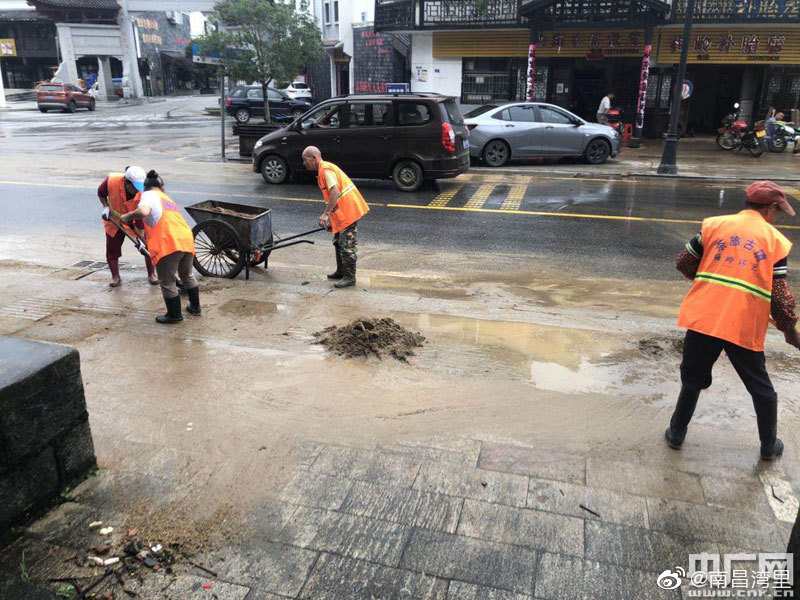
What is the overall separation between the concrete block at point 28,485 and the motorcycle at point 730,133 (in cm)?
2103

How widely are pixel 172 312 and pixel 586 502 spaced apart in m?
4.39

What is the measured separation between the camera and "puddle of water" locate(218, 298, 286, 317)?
22.2 feet

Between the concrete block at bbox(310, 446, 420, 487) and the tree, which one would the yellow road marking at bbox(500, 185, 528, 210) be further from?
the concrete block at bbox(310, 446, 420, 487)

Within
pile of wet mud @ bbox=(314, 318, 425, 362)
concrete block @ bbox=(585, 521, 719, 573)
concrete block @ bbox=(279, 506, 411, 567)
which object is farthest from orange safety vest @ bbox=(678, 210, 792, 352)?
pile of wet mud @ bbox=(314, 318, 425, 362)

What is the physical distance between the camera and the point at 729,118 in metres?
21.0

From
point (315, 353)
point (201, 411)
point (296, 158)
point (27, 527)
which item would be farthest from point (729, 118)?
point (27, 527)

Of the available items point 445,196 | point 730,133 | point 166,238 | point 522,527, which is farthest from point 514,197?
point 730,133

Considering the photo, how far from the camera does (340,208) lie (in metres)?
7.47

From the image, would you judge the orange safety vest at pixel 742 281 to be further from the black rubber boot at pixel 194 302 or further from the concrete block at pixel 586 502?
the black rubber boot at pixel 194 302

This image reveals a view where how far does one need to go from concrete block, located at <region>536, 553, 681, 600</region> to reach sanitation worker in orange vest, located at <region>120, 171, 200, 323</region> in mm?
4421

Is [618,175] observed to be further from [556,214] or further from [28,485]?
[28,485]

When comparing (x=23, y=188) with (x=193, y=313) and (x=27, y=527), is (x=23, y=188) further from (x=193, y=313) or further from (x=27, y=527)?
(x=27, y=527)

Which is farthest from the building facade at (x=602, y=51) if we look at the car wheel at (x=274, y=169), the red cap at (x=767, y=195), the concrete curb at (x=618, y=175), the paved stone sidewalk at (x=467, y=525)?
the paved stone sidewalk at (x=467, y=525)

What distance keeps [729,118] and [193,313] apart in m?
20.0
